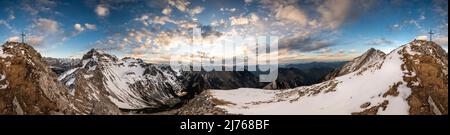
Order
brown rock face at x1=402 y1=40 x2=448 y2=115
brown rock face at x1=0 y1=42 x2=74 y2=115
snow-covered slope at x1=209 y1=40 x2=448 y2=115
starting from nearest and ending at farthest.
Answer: brown rock face at x1=402 y1=40 x2=448 y2=115 → snow-covered slope at x1=209 y1=40 x2=448 y2=115 → brown rock face at x1=0 y1=42 x2=74 y2=115

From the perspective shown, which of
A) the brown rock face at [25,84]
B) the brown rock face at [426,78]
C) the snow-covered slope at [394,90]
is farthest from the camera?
the brown rock face at [25,84]

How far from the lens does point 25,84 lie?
426 feet

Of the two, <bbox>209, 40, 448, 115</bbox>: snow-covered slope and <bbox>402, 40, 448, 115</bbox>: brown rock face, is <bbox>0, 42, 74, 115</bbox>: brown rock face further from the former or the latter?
<bbox>402, 40, 448, 115</bbox>: brown rock face

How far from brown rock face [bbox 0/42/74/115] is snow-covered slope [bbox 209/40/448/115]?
6483cm

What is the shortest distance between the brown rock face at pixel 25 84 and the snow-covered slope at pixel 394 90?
64.8m

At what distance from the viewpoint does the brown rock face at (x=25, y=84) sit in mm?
117688

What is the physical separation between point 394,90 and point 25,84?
120m

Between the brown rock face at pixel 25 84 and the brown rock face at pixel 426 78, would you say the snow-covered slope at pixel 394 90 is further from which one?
the brown rock face at pixel 25 84

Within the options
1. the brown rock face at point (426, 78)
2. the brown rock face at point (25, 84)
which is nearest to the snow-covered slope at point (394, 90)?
the brown rock face at point (426, 78)

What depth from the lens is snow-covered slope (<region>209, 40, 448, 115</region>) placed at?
7712cm

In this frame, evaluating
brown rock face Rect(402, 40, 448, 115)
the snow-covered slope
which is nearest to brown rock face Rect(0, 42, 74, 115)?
the snow-covered slope

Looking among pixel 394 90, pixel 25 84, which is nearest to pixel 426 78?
pixel 394 90

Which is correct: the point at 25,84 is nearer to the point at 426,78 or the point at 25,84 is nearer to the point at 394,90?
the point at 394,90

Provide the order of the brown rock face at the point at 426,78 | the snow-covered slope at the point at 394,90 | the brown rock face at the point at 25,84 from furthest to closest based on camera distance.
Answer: the brown rock face at the point at 25,84 < the snow-covered slope at the point at 394,90 < the brown rock face at the point at 426,78
